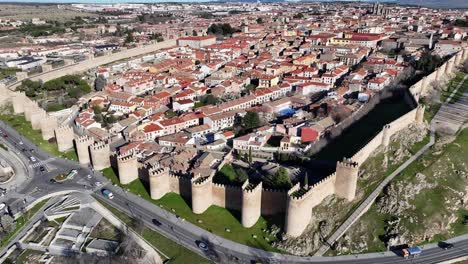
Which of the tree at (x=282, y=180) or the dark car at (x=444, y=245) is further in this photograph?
the tree at (x=282, y=180)

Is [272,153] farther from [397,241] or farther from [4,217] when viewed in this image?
[4,217]

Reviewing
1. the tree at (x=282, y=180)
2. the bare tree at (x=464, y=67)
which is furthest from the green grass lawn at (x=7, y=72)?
the bare tree at (x=464, y=67)

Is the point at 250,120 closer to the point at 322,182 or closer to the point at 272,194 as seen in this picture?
the point at 272,194

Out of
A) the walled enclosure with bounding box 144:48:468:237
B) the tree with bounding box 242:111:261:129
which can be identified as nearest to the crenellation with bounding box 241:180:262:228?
the walled enclosure with bounding box 144:48:468:237

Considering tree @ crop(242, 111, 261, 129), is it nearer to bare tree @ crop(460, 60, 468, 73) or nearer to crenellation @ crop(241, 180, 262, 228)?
crenellation @ crop(241, 180, 262, 228)

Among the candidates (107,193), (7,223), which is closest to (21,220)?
(7,223)

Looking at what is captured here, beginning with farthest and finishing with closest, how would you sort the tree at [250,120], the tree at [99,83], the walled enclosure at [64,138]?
1. the tree at [99,83]
2. the tree at [250,120]
3. the walled enclosure at [64,138]

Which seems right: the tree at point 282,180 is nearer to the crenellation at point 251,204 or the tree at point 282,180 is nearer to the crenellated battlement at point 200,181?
the crenellation at point 251,204
